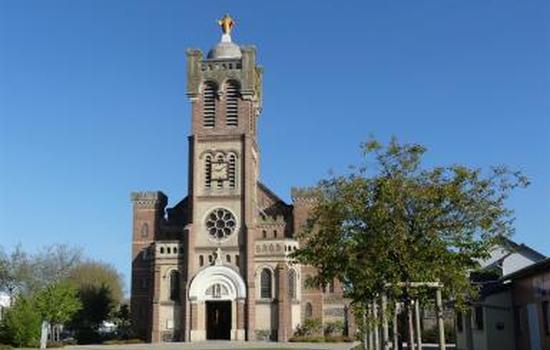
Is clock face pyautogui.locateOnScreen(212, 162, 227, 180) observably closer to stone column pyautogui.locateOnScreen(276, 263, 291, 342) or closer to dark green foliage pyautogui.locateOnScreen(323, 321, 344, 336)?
stone column pyautogui.locateOnScreen(276, 263, 291, 342)

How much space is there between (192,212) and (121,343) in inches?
476

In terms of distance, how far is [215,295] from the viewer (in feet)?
197

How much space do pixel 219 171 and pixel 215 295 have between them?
422 inches

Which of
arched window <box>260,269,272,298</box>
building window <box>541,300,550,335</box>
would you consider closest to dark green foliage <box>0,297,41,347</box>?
arched window <box>260,269,272,298</box>

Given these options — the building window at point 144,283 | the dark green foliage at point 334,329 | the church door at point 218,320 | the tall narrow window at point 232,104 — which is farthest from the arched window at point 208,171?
the dark green foliage at point 334,329

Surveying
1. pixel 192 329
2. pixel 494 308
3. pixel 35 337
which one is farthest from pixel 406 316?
pixel 192 329

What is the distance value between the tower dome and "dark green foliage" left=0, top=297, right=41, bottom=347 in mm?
28920

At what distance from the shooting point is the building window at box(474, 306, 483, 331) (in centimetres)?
3609

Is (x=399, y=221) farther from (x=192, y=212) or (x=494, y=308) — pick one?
(x=192, y=212)

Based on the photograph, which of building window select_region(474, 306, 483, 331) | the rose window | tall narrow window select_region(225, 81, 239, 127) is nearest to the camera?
building window select_region(474, 306, 483, 331)

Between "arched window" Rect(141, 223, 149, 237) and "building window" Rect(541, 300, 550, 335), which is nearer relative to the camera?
"building window" Rect(541, 300, 550, 335)

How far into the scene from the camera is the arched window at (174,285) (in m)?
61.3

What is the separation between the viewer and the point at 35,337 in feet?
165

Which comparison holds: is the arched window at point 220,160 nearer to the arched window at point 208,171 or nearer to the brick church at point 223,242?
the brick church at point 223,242
